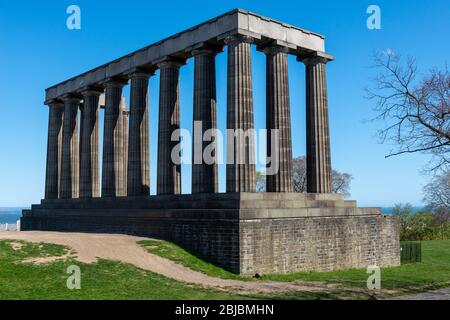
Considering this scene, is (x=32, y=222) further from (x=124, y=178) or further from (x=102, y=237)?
(x=102, y=237)

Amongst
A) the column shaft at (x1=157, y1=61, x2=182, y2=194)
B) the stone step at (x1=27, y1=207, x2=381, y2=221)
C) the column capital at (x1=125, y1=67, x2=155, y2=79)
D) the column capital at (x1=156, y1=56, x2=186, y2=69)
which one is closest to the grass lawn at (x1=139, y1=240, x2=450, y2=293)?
the stone step at (x1=27, y1=207, x2=381, y2=221)

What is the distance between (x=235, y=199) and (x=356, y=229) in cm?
1068

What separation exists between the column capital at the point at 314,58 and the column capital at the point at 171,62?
9954 mm

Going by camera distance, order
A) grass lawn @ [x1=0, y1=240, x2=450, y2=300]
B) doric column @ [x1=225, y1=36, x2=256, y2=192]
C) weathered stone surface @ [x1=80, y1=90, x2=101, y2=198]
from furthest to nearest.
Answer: weathered stone surface @ [x1=80, y1=90, x2=101, y2=198] → doric column @ [x1=225, y1=36, x2=256, y2=192] → grass lawn @ [x1=0, y1=240, x2=450, y2=300]

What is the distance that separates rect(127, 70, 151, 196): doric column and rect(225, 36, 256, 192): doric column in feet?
39.3

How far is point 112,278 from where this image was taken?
24.8m

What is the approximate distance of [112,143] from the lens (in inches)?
1905

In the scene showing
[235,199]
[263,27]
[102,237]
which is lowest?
[102,237]

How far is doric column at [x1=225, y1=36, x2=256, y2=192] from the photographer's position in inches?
1344

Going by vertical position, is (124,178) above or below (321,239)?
above

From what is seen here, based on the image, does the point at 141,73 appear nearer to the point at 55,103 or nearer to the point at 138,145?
the point at 138,145

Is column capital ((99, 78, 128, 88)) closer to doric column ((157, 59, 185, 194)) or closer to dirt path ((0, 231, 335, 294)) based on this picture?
doric column ((157, 59, 185, 194))

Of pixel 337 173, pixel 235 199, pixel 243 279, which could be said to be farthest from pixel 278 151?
pixel 337 173

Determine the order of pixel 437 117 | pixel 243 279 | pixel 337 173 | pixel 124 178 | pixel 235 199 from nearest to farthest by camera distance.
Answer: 1. pixel 437 117
2. pixel 243 279
3. pixel 235 199
4. pixel 124 178
5. pixel 337 173
